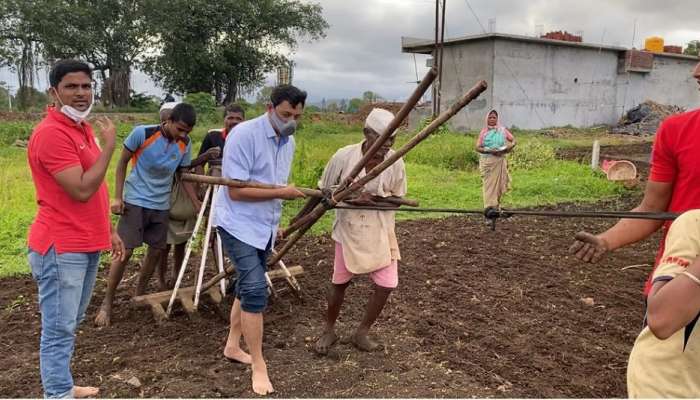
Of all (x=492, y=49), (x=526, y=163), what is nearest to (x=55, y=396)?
(x=526, y=163)

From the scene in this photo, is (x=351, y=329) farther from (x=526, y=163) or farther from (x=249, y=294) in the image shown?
(x=526, y=163)

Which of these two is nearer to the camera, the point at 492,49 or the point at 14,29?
the point at 492,49

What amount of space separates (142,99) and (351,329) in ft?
94.7

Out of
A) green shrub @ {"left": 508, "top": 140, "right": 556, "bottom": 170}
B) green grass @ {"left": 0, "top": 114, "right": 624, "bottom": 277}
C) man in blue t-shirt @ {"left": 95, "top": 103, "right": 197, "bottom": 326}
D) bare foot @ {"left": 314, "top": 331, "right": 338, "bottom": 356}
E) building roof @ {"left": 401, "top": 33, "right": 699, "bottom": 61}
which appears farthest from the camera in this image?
building roof @ {"left": 401, "top": 33, "right": 699, "bottom": 61}

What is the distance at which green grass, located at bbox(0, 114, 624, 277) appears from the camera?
7367 mm

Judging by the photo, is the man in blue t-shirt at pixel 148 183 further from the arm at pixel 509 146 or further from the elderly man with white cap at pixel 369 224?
the arm at pixel 509 146

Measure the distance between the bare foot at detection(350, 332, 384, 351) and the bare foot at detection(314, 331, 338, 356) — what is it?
152 millimetres

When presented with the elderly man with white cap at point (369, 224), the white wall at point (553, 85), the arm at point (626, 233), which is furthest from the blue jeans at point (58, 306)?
the white wall at point (553, 85)

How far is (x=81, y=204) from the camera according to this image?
2781mm

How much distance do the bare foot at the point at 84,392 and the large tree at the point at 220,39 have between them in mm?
25339

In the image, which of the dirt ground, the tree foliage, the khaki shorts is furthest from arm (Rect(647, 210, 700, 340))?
the tree foliage

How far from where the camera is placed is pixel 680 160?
2.22 m

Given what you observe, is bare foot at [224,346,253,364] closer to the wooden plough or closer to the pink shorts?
the wooden plough

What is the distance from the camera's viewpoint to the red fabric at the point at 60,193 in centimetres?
264
